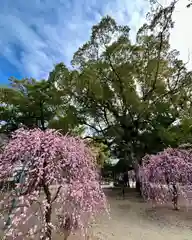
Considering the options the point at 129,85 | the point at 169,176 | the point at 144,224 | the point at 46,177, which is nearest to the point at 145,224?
the point at 144,224

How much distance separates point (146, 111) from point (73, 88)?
3.96 meters

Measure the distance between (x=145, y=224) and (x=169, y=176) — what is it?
1.89m

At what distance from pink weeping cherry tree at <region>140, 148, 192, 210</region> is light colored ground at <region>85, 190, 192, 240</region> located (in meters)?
0.53

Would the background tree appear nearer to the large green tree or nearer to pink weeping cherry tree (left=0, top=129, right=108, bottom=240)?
the large green tree

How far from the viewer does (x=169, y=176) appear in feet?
23.2

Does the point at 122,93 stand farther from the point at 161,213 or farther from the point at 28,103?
the point at 161,213

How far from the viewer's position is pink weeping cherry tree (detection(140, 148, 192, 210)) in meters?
7.06

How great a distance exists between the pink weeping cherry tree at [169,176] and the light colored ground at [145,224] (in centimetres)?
53

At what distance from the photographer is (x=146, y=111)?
10.6 metres

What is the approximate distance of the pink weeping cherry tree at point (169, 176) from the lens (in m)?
7.06

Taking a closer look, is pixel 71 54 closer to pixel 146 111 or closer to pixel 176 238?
pixel 146 111

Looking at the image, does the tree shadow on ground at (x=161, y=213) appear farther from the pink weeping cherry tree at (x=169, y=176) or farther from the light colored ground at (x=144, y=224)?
the pink weeping cherry tree at (x=169, y=176)

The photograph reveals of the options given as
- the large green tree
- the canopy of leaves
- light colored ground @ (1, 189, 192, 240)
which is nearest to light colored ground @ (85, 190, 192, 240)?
light colored ground @ (1, 189, 192, 240)

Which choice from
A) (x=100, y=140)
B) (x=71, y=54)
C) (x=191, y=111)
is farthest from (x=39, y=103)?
(x=191, y=111)
